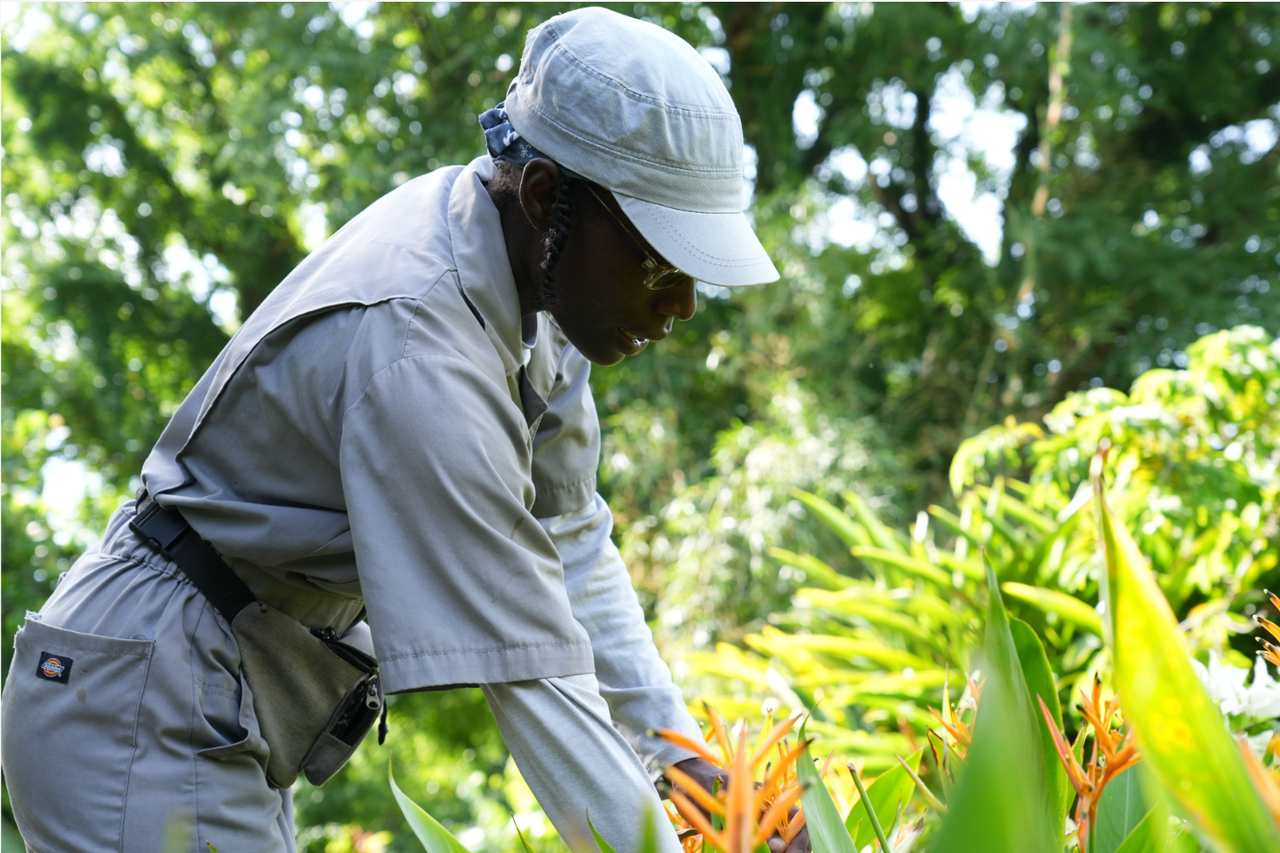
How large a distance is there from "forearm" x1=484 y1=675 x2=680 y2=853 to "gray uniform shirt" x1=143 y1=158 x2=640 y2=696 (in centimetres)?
3

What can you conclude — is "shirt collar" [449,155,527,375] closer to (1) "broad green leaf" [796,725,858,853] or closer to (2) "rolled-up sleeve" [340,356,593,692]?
(2) "rolled-up sleeve" [340,356,593,692]

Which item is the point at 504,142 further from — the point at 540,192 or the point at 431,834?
the point at 431,834

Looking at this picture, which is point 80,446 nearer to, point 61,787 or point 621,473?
point 621,473

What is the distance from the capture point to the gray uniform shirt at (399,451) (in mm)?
971

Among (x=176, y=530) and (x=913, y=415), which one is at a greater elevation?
(x=176, y=530)

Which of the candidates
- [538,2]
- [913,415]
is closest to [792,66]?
[538,2]

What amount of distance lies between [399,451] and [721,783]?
1.47ft

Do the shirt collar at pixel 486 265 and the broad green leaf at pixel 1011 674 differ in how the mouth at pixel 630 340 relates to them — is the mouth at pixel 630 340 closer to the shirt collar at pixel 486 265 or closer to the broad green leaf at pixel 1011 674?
the shirt collar at pixel 486 265

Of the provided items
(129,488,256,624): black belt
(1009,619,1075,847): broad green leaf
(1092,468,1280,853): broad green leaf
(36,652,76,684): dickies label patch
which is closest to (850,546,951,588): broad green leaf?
(1009,619,1075,847): broad green leaf

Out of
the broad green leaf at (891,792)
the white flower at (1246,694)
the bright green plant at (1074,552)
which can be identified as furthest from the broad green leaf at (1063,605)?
the broad green leaf at (891,792)

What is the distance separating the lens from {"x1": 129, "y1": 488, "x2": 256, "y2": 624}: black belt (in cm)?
122

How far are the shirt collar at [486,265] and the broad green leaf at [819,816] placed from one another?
562 mm

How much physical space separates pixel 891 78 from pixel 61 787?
25.8 ft

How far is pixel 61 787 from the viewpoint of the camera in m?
1.18
